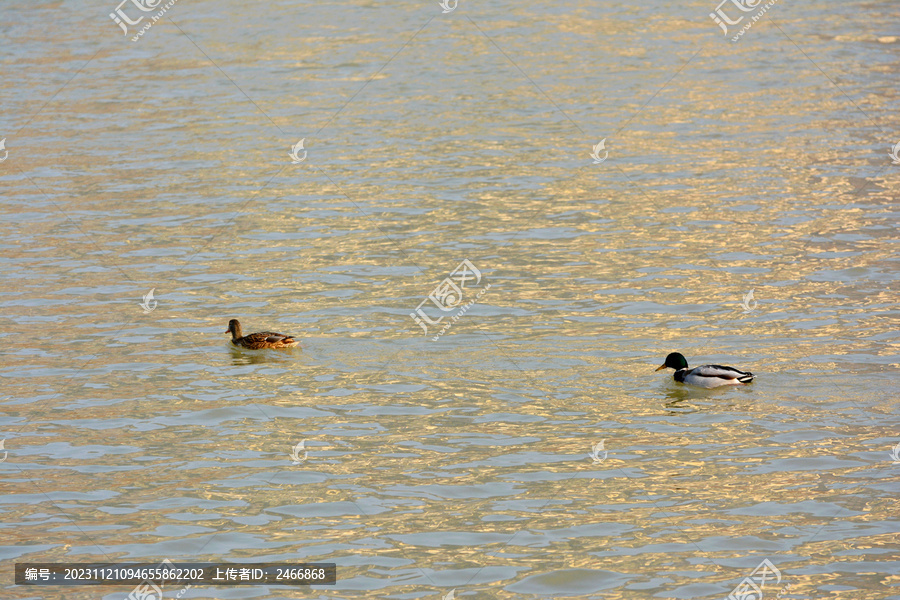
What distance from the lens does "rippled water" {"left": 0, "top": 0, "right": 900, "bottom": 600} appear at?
376 inches

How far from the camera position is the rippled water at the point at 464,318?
9.55 meters

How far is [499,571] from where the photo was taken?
354 inches

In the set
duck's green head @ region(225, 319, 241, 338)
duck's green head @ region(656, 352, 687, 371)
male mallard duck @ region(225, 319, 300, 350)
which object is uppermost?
duck's green head @ region(225, 319, 241, 338)

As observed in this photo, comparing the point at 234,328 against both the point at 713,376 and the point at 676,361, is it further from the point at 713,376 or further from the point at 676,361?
the point at 713,376

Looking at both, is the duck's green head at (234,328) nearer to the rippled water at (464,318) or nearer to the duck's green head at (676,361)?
the rippled water at (464,318)

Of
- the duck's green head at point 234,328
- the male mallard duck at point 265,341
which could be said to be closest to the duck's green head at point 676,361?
the male mallard duck at point 265,341

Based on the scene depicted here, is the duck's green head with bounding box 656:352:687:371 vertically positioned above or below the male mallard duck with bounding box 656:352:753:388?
above

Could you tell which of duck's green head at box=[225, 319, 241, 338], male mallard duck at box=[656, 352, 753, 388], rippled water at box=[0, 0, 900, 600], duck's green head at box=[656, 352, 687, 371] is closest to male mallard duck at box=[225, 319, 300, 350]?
duck's green head at box=[225, 319, 241, 338]

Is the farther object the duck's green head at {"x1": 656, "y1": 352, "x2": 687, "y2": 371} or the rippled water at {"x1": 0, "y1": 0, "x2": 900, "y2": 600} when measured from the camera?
the duck's green head at {"x1": 656, "y1": 352, "x2": 687, "y2": 371}

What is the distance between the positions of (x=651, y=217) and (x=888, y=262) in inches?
151

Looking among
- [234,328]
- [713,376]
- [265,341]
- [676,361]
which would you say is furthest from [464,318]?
[713,376]

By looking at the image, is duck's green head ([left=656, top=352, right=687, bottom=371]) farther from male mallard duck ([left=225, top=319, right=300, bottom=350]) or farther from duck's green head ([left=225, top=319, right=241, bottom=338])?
duck's green head ([left=225, top=319, right=241, bottom=338])

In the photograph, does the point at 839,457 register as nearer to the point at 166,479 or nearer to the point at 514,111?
the point at 166,479

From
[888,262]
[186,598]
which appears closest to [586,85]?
[888,262]
